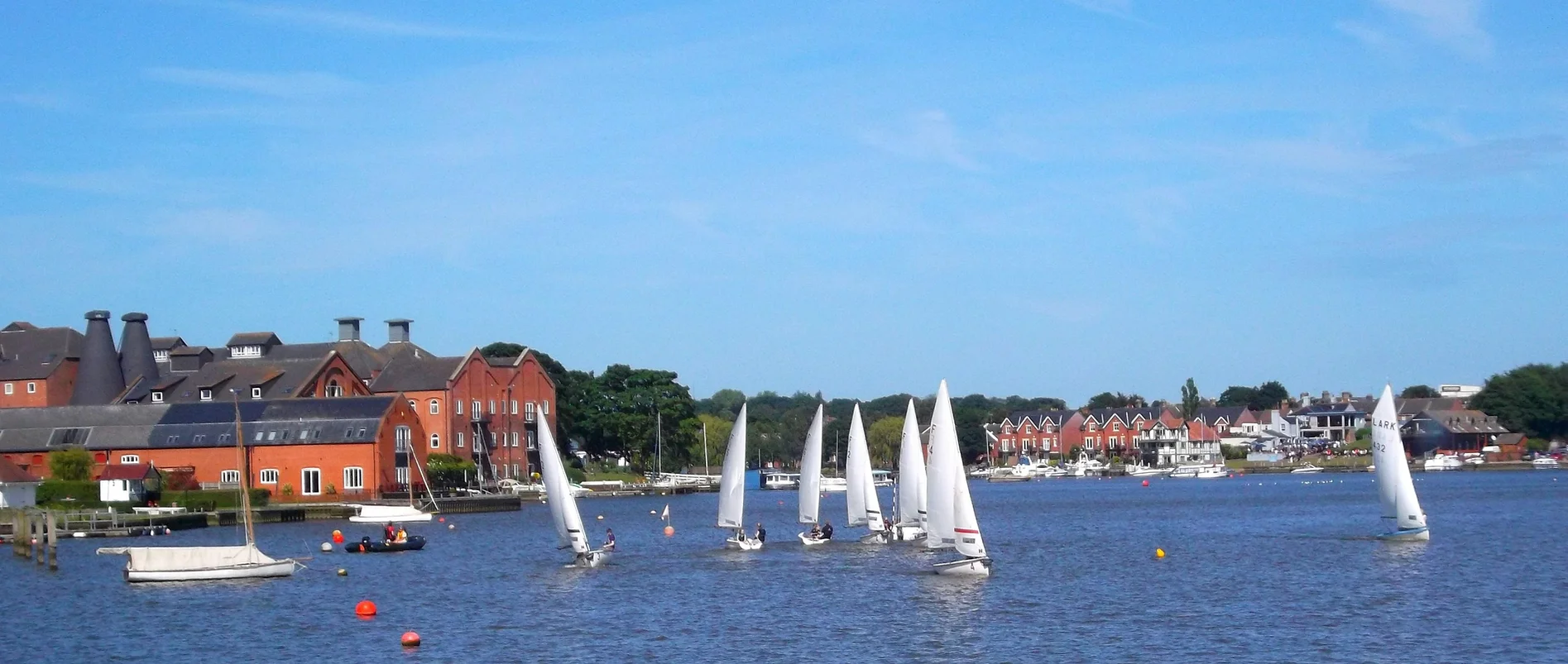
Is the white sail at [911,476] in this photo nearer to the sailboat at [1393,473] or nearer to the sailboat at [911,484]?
the sailboat at [911,484]

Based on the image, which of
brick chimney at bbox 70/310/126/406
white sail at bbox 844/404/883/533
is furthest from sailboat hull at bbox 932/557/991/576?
brick chimney at bbox 70/310/126/406

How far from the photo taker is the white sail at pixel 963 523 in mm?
46406

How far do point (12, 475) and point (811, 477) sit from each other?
43193 mm

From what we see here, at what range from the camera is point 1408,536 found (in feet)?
195

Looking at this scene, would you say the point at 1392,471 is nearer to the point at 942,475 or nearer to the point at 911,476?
the point at 911,476

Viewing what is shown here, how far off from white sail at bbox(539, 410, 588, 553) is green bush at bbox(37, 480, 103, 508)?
38.3 meters

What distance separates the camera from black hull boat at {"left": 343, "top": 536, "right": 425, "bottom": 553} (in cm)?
6195

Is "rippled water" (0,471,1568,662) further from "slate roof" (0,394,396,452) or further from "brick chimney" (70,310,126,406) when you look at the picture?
"brick chimney" (70,310,126,406)

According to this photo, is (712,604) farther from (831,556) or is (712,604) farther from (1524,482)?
(1524,482)

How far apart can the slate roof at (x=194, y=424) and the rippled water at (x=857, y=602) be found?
2048 cm

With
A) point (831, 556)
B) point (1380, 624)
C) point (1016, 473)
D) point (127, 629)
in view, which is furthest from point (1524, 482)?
point (127, 629)

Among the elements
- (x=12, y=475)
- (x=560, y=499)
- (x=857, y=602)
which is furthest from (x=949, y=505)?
(x=12, y=475)

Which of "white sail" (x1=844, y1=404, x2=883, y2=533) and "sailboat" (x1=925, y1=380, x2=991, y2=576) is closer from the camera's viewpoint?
"sailboat" (x1=925, y1=380, x2=991, y2=576)

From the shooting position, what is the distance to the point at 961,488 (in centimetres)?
4641
